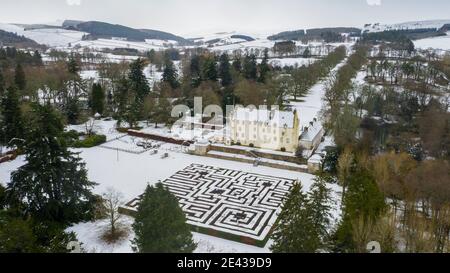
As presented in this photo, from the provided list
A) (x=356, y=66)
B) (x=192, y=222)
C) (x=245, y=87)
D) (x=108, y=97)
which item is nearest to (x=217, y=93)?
(x=245, y=87)

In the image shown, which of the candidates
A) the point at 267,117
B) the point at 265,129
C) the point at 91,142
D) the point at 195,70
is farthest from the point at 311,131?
the point at 195,70

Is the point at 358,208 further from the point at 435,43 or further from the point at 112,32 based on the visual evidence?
the point at 112,32

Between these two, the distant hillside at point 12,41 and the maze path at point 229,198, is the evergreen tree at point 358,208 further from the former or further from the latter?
the distant hillside at point 12,41

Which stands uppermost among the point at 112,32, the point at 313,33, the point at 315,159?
the point at 313,33

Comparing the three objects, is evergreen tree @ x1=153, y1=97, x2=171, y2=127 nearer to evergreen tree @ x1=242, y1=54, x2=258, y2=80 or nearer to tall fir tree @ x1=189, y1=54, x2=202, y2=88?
tall fir tree @ x1=189, y1=54, x2=202, y2=88
